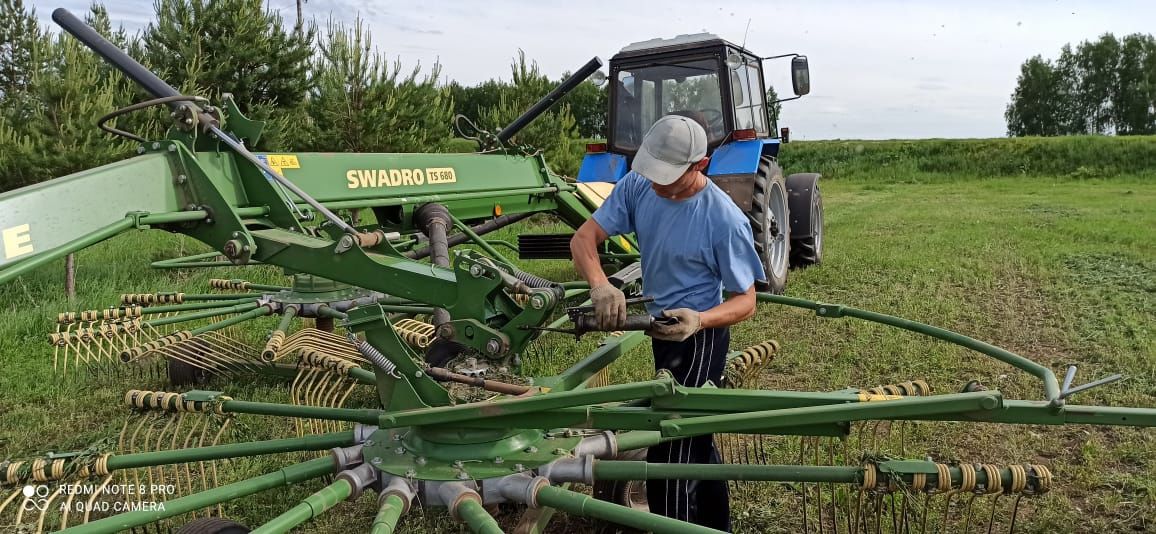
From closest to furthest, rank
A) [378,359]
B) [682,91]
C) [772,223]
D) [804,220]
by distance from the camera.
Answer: [378,359] → [682,91] → [772,223] → [804,220]

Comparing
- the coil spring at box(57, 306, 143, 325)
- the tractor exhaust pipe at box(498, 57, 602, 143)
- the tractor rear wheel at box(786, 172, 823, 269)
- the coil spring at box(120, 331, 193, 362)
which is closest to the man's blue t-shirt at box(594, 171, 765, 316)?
the tractor exhaust pipe at box(498, 57, 602, 143)

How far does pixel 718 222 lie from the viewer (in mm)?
2455

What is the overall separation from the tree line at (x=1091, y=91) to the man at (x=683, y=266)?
4408 centimetres

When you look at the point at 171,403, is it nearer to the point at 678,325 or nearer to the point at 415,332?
the point at 415,332

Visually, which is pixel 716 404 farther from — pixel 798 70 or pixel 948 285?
pixel 948 285

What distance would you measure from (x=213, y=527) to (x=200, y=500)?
15cm

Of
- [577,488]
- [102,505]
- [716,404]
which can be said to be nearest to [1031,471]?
[716,404]

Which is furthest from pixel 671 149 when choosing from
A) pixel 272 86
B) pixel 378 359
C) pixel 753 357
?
pixel 272 86

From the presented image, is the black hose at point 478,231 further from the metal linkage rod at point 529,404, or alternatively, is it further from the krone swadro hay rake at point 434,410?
the metal linkage rod at point 529,404

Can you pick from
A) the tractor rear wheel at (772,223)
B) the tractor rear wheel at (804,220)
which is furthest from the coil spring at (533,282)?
the tractor rear wheel at (804,220)

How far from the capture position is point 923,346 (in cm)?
490

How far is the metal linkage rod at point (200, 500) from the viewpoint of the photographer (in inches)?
79.2

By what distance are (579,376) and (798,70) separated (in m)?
4.49

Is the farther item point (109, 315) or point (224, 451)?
point (109, 315)
